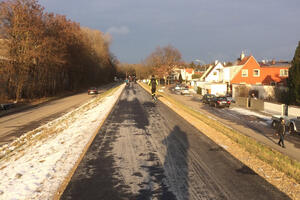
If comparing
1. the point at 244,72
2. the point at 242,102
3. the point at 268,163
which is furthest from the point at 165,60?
the point at 268,163

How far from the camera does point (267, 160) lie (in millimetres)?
7656

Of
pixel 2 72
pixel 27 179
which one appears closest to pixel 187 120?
pixel 27 179

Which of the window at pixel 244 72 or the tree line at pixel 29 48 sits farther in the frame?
the window at pixel 244 72

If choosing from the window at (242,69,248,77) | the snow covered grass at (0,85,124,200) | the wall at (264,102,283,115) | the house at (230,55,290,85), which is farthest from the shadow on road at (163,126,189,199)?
the window at (242,69,248,77)

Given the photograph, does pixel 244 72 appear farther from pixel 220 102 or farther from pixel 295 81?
pixel 295 81

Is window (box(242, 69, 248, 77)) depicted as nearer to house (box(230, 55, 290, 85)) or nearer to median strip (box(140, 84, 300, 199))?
house (box(230, 55, 290, 85))

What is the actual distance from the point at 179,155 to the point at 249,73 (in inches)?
1818

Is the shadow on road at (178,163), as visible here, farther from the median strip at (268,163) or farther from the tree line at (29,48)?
the tree line at (29,48)

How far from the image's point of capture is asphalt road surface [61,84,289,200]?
5.43 metres

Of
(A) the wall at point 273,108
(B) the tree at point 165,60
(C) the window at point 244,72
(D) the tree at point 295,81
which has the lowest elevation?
(A) the wall at point 273,108

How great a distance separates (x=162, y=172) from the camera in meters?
6.54

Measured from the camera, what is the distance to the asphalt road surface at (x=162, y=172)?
5.43 m

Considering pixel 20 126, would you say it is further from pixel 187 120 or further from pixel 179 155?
pixel 179 155

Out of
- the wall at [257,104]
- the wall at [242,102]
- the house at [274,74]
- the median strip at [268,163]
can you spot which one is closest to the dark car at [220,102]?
the wall at [257,104]
